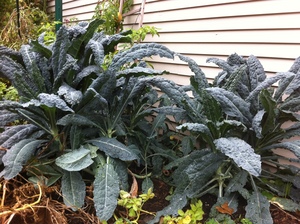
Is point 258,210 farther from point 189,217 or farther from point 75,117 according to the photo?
point 75,117

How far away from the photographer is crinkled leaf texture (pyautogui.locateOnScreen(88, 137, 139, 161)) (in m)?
1.84

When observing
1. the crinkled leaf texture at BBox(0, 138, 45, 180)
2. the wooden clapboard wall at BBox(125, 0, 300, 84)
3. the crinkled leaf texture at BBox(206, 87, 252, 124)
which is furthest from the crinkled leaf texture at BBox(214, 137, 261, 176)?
the crinkled leaf texture at BBox(0, 138, 45, 180)

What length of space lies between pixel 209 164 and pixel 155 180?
A: 555mm

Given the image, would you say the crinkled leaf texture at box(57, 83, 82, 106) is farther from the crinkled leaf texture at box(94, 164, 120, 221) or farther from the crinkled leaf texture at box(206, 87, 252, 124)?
the crinkled leaf texture at box(206, 87, 252, 124)

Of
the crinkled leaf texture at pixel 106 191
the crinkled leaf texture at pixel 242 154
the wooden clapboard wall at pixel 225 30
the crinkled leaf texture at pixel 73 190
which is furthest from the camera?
the wooden clapboard wall at pixel 225 30

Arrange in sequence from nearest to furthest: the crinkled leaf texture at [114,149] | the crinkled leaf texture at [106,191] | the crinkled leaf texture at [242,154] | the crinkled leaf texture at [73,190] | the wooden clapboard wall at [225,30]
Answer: the crinkled leaf texture at [242,154] < the crinkled leaf texture at [106,191] < the crinkled leaf texture at [73,190] < the crinkled leaf texture at [114,149] < the wooden clapboard wall at [225,30]

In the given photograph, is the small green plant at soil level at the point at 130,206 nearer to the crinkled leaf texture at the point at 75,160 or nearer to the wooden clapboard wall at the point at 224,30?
the crinkled leaf texture at the point at 75,160

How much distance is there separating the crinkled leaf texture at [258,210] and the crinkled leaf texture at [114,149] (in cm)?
70

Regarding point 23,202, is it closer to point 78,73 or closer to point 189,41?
point 78,73

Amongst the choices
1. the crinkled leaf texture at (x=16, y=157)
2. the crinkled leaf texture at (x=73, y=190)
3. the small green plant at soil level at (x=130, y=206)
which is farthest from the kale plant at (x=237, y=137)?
the crinkled leaf texture at (x=16, y=157)

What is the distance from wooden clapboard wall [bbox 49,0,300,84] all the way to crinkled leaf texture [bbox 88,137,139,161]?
1.18 metres

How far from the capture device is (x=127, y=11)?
12.1 ft

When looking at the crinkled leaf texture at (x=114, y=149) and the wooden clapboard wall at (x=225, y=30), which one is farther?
the wooden clapboard wall at (x=225, y=30)

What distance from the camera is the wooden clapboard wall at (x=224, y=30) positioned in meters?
2.11
